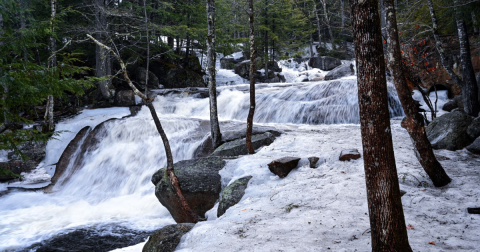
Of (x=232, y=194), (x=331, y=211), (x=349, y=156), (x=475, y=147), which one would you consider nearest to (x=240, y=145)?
(x=232, y=194)

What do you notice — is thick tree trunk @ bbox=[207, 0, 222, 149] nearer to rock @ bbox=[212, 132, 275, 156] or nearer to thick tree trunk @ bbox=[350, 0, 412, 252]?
rock @ bbox=[212, 132, 275, 156]

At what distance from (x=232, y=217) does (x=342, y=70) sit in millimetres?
20044

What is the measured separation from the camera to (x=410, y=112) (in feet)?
15.7

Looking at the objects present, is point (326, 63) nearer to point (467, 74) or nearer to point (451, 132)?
point (467, 74)

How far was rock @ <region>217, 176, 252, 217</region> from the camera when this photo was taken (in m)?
5.82

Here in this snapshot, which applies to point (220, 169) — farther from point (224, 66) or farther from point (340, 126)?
point (224, 66)

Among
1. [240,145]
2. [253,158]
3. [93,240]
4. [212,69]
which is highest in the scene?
[212,69]

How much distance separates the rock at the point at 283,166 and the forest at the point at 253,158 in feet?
0.12

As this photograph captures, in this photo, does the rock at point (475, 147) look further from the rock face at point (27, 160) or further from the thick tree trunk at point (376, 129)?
the rock face at point (27, 160)

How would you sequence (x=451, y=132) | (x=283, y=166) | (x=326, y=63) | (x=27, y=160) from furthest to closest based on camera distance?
(x=326, y=63) < (x=27, y=160) < (x=451, y=132) < (x=283, y=166)

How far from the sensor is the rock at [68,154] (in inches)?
476

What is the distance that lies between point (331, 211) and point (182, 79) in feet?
66.7

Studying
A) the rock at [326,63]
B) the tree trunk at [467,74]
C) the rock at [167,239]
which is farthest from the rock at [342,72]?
the rock at [167,239]

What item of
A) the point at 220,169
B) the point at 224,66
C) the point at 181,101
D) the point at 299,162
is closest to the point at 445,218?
the point at 299,162
